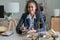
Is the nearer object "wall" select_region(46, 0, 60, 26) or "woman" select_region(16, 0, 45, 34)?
"woman" select_region(16, 0, 45, 34)

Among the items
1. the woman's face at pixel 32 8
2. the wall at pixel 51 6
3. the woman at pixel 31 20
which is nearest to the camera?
the woman at pixel 31 20

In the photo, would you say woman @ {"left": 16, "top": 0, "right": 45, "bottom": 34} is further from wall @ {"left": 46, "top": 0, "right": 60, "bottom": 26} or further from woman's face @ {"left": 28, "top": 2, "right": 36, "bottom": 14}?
wall @ {"left": 46, "top": 0, "right": 60, "bottom": 26}

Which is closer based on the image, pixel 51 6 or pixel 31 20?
pixel 31 20

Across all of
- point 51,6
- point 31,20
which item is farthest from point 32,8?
point 51,6


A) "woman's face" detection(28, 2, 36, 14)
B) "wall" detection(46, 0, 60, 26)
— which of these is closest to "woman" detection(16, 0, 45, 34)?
"woman's face" detection(28, 2, 36, 14)

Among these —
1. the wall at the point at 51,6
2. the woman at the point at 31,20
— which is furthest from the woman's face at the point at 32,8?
the wall at the point at 51,6

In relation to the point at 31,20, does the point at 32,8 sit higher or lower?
higher

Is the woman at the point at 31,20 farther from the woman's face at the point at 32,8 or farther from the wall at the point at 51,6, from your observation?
the wall at the point at 51,6

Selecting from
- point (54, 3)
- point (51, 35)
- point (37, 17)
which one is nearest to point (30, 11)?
point (37, 17)

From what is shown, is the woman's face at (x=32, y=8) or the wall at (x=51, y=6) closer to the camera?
the woman's face at (x=32, y=8)

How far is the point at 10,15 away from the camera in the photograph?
11.6ft

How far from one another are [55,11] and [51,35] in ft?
7.01

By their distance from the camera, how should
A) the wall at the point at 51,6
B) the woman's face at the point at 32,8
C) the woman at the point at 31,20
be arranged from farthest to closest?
the wall at the point at 51,6 → the woman's face at the point at 32,8 → the woman at the point at 31,20

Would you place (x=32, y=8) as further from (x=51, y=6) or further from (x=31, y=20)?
(x=51, y=6)
